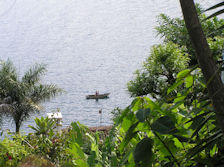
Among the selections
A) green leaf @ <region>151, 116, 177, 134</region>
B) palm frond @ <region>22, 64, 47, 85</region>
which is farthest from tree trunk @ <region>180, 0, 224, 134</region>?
palm frond @ <region>22, 64, 47, 85</region>

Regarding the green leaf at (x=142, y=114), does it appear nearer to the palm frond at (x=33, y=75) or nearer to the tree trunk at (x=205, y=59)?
the tree trunk at (x=205, y=59)

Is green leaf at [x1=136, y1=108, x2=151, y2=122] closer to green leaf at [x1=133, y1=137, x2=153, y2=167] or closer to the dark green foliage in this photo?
green leaf at [x1=133, y1=137, x2=153, y2=167]

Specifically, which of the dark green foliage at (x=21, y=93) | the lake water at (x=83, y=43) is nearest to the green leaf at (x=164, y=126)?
the dark green foliage at (x=21, y=93)

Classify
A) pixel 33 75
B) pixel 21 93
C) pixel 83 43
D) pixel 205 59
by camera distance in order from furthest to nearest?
pixel 83 43 → pixel 33 75 → pixel 21 93 → pixel 205 59

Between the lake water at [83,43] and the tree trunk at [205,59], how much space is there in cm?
2836

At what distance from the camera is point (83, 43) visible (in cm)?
4441

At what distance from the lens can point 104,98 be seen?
32.4 m

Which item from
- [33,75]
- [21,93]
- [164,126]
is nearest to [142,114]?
[164,126]

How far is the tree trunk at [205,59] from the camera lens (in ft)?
1.17

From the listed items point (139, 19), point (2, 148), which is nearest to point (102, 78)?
point (139, 19)

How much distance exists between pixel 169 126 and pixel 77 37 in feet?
153

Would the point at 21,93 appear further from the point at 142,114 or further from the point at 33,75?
the point at 142,114

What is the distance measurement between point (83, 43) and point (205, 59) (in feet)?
147

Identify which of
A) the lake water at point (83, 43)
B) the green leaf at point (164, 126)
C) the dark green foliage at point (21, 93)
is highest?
the lake water at point (83, 43)
